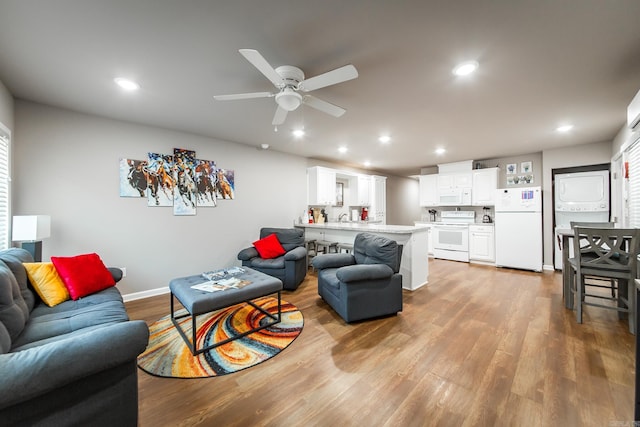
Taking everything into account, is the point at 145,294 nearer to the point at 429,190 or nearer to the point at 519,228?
the point at 429,190

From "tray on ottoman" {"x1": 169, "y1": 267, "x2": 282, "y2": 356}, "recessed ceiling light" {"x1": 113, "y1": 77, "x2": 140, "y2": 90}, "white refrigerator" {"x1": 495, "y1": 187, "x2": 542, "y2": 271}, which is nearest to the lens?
"tray on ottoman" {"x1": 169, "y1": 267, "x2": 282, "y2": 356}

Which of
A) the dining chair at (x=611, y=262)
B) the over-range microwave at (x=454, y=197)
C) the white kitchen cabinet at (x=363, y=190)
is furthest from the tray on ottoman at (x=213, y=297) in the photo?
the over-range microwave at (x=454, y=197)

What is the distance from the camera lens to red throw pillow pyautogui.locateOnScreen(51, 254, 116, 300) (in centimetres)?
226

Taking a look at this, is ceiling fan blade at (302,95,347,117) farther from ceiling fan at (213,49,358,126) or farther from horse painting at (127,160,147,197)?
horse painting at (127,160,147,197)

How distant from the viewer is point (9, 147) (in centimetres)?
266

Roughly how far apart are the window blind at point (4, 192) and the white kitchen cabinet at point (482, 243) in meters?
7.47

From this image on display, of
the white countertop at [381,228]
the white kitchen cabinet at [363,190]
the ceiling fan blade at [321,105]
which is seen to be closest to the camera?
the ceiling fan blade at [321,105]

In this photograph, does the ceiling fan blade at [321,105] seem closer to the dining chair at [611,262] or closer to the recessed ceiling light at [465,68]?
the recessed ceiling light at [465,68]

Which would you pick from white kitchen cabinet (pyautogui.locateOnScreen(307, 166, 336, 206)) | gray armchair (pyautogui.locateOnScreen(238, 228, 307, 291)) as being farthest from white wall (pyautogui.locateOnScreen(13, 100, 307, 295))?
white kitchen cabinet (pyautogui.locateOnScreen(307, 166, 336, 206))

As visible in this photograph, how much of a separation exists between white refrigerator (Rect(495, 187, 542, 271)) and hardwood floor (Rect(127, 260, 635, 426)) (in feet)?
7.07

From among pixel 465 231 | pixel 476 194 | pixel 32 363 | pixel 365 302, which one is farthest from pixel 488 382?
pixel 476 194

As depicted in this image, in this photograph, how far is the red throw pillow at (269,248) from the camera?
4166 mm

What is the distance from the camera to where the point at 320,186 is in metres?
5.70

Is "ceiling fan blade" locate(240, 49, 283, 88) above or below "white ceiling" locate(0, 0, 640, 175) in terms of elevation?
below
